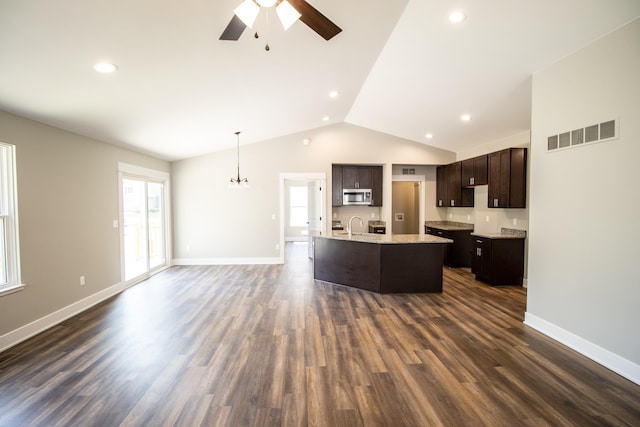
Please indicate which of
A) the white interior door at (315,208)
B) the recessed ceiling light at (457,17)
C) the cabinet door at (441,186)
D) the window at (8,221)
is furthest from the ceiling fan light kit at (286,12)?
the cabinet door at (441,186)

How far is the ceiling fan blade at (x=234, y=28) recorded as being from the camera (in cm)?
189

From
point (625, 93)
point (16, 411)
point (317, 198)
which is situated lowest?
point (16, 411)

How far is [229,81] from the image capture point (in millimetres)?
3340

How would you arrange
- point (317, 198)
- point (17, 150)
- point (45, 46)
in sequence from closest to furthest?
point (45, 46), point (17, 150), point (317, 198)

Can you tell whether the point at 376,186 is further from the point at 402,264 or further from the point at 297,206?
the point at 297,206

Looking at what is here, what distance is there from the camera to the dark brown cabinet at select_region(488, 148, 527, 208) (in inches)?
186

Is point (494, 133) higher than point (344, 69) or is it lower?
lower

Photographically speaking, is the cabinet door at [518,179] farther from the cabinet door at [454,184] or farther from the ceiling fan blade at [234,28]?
the ceiling fan blade at [234,28]

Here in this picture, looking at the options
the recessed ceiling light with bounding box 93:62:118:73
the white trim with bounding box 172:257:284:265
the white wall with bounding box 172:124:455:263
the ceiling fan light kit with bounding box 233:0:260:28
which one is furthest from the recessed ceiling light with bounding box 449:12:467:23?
the white trim with bounding box 172:257:284:265

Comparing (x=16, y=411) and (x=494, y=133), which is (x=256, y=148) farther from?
(x=16, y=411)

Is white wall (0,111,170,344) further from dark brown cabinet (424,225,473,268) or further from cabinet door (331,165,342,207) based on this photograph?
dark brown cabinet (424,225,473,268)

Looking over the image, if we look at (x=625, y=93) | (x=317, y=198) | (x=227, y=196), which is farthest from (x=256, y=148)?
(x=625, y=93)

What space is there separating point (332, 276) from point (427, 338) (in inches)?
89.5

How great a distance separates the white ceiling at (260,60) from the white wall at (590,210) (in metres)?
0.33
